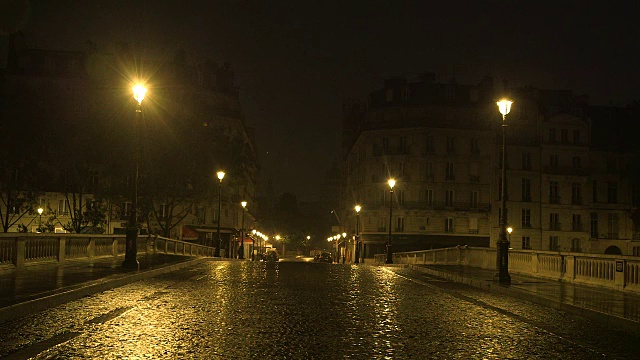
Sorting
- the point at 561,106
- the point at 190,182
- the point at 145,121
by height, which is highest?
the point at 561,106

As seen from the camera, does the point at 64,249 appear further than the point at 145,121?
No

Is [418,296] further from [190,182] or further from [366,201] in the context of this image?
[366,201]

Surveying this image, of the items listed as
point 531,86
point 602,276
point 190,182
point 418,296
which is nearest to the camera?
point 418,296

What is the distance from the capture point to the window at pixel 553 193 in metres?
71.1

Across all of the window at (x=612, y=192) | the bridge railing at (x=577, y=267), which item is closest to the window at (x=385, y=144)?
the window at (x=612, y=192)

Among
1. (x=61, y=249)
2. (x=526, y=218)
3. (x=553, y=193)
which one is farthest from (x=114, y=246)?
(x=553, y=193)

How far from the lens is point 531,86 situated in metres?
74.8

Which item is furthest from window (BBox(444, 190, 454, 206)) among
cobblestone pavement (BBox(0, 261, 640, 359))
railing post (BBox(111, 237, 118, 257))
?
cobblestone pavement (BBox(0, 261, 640, 359))

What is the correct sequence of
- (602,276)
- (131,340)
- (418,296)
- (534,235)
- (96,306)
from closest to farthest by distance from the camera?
(131,340)
(96,306)
(418,296)
(602,276)
(534,235)

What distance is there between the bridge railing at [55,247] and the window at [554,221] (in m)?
49.7

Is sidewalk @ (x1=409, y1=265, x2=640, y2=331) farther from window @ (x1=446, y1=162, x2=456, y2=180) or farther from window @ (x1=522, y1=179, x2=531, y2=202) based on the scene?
window @ (x1=522, y1=179, x2=531, y2=202)

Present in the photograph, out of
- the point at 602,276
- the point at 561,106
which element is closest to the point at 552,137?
the point at 561,106

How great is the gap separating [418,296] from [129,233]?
9.71 metres

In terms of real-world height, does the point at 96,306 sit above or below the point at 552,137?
below
